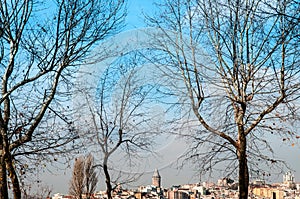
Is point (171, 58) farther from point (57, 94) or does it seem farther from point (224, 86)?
point (57, 94)

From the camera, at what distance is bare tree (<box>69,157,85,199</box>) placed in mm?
12314

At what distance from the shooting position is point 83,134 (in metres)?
6.27

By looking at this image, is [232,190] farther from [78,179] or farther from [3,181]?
[78,179]

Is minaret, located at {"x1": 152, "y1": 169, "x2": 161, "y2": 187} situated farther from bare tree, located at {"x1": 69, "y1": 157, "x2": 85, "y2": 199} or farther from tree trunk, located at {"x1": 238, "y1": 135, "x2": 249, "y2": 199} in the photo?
bare tree, located at {"x1": 69, "y1": 157, "x2": 85, "y2": 199}

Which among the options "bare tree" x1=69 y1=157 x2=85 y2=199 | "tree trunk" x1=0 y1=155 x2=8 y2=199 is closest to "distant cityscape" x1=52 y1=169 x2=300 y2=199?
"tree trunk" x1=0 y1=155 x2=8 y2=199

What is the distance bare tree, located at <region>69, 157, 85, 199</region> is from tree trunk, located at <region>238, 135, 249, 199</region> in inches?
296

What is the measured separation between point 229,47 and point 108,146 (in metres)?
3.57

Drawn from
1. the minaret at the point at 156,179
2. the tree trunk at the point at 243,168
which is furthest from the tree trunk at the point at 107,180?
the tree trunk at the point at 243,168

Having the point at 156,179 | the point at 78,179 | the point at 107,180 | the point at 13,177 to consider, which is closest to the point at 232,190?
the point at 156,179

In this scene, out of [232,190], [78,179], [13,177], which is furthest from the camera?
[78,179]

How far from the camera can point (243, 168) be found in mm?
5453

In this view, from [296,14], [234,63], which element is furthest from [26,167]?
[296,14]

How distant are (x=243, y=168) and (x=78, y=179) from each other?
8.11 metres

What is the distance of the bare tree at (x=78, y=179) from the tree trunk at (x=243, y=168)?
751 centimetres
